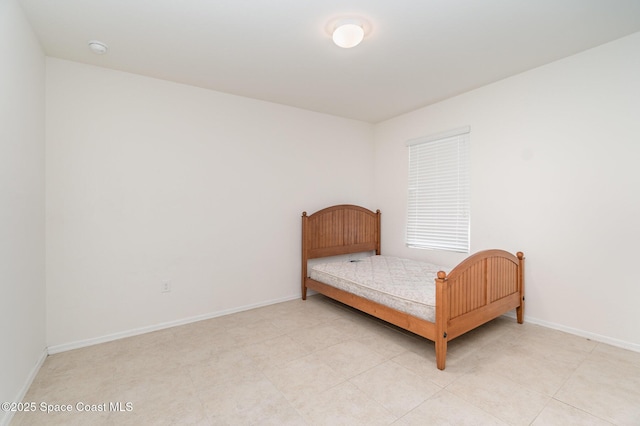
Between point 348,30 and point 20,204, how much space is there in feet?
8.23

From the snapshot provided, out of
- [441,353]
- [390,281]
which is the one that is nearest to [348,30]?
[390,281]

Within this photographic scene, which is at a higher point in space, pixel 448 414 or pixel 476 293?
pixel 476 293

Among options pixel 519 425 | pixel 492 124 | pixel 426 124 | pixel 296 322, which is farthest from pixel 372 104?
pixel 519 425

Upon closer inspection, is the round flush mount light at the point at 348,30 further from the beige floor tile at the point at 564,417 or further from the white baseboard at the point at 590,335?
the white baseboard at the point at 590,335

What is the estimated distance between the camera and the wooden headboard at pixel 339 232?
3.85 m

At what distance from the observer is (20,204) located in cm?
193

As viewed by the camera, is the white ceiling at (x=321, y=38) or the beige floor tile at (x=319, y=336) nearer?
the white ceiling at (x=321, y=38)

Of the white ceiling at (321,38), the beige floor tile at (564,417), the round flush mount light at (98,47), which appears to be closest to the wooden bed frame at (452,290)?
the beige floor tile at (564,417)

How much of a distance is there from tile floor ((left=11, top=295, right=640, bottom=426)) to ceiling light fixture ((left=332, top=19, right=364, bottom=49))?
2429mm

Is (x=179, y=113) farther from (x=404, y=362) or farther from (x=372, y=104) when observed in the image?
(x=404, y=362)

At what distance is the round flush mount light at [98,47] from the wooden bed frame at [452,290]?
248cm

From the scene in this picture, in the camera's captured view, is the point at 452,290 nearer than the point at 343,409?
No

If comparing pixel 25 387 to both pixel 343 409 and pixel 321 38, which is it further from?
pixel 321 38

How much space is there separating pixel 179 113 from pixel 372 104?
228 centimetres
